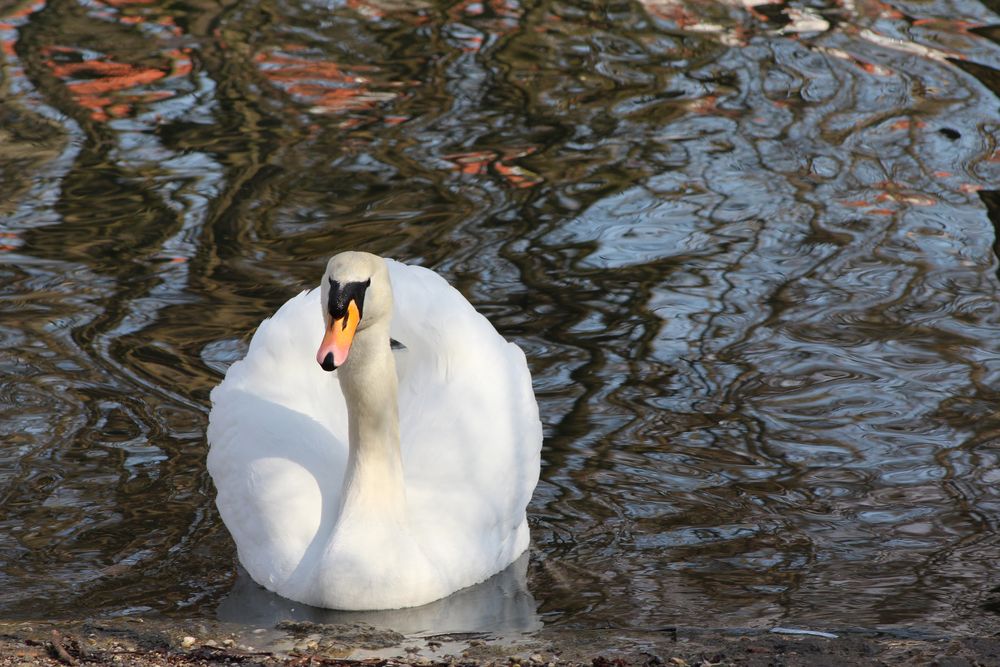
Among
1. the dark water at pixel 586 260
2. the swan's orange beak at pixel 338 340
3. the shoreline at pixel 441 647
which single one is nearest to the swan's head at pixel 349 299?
the swan's orange beak at pixel 338 340

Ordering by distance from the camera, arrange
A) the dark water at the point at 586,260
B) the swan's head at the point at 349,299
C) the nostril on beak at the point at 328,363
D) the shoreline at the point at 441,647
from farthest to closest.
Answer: the dark water at the point at 586,260 < the swan's head at the point at 349,299 < the nostril on beak at the point at 328,363 < the shoreline at the point at 441,647

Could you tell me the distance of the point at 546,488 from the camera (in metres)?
6.38

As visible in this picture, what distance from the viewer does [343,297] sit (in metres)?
4.97

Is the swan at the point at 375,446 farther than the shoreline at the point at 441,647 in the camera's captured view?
Yes

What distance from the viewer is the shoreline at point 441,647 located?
4664mm

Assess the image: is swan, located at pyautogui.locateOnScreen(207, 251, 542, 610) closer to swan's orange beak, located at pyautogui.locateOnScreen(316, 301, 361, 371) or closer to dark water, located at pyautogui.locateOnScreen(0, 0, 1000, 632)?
swan's orange beak, located at pyautogui.locateOnScreen(316, 301, 361, 371)

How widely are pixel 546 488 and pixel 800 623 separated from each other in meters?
1.44

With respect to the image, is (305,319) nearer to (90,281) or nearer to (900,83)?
(90,281)

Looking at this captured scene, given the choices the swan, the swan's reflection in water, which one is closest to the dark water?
the swan's reflection in water

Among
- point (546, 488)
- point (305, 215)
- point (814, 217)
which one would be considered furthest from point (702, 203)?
point (546, 488)

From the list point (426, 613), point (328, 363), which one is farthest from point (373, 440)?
point (328, 363)

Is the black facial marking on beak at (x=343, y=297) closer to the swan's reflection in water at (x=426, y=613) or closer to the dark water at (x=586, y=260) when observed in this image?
the swan's reflection in water at (x=426, y=613)

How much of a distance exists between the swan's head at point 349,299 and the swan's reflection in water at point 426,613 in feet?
3.27

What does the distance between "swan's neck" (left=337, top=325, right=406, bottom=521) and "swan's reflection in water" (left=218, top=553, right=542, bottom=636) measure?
35 cm
